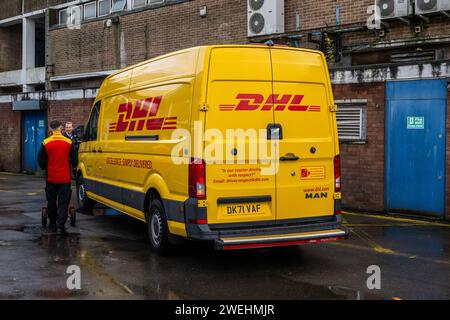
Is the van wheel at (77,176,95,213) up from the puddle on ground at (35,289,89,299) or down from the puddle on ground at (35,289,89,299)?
up

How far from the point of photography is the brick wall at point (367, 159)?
37.9 feet

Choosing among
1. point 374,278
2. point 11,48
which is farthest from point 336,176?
point 11,48

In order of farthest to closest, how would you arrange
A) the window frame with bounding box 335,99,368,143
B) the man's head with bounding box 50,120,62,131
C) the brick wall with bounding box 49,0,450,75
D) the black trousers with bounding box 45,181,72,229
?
1. the brick wall with bounding box 49,0,450,75
2. the window frame with bounding box 335,99,368,143
3. the black trousers with bounding box 45,181,72,229
4. the man's head with bounding box 50,120,62,131

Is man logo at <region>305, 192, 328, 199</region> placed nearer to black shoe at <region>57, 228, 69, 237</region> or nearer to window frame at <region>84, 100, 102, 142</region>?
black shoe at <region>57, 228, 69, 237</region>

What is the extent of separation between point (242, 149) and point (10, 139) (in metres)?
17.8

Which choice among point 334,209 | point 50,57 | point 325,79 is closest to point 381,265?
point 334,209

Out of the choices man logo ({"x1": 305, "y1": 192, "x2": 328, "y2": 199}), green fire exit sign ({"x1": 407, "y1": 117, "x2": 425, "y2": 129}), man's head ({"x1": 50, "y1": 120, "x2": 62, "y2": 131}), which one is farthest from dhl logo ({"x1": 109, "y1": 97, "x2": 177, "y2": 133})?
green fire exit sign ({"x1": 407, "y1": 117, "x2": 425, "y2": 129})

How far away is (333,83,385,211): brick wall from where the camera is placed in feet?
37.9

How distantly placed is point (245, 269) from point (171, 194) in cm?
132

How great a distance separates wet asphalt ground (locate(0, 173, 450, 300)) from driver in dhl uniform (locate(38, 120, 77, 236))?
1.51ft

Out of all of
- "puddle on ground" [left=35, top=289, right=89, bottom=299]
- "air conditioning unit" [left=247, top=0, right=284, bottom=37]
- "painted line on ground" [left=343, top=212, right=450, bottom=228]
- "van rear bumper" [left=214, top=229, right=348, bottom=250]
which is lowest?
"puddle on ground" [left=35, top=289, right=89, bottom=299]

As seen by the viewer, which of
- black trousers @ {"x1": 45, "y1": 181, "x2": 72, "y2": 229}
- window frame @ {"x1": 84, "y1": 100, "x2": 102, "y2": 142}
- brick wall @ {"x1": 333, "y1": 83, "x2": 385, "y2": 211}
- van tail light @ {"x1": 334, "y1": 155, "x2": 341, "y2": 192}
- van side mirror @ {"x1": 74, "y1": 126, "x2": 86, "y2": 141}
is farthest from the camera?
brick wall @ {"x1": 333, "y1": 83, "x2": 385, "y2": 211}

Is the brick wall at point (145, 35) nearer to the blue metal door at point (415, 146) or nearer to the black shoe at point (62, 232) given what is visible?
the blue metal door at point (415, 146)

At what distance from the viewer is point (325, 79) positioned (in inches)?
294
